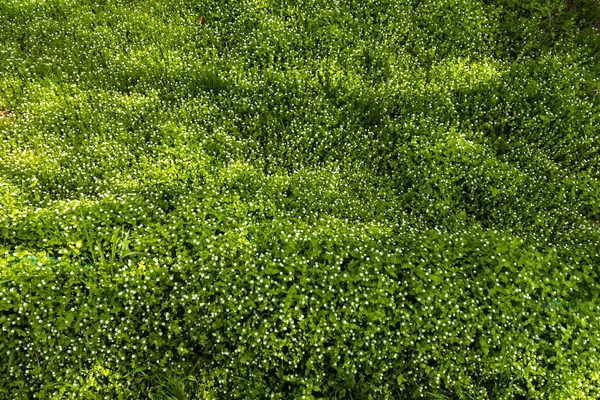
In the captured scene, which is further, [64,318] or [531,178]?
[531,178]

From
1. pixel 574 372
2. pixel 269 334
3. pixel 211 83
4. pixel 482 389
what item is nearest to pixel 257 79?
pixel 211 83

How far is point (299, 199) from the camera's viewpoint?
5289 mm

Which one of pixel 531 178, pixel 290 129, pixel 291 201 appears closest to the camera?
pixel 291 201

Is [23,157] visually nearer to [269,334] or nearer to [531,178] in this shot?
[269,334]

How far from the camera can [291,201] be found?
5277 millimetres

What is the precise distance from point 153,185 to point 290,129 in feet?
7.00

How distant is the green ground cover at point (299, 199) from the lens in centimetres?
420

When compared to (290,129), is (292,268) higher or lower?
lower

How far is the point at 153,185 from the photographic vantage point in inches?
209

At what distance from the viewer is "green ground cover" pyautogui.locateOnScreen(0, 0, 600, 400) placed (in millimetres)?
4195

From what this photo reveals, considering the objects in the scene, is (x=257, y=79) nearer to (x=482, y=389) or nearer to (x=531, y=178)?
(x=531, y=178)

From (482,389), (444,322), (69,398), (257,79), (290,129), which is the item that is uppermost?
(257,79)

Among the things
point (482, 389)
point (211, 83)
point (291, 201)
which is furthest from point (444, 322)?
point (211, 83)

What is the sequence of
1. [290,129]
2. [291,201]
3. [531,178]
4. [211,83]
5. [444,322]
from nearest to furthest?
[444,322], [291,201], [531,178], [290,129], [211,83]
